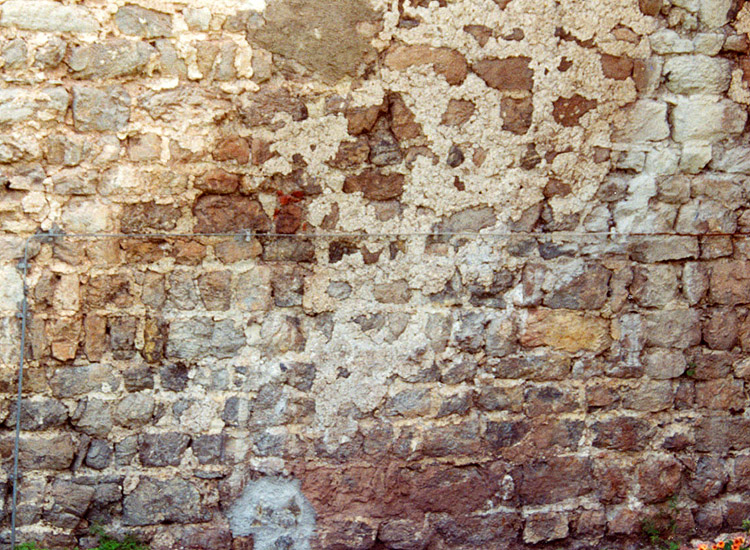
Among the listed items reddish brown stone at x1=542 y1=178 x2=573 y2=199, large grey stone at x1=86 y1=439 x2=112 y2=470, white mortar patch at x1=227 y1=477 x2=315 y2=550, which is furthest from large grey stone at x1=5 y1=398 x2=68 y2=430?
reddish brown stone at x1=542 y1=178 x2=573 y2=199

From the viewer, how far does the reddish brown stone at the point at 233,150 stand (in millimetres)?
2664

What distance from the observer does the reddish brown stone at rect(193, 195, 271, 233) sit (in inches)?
106

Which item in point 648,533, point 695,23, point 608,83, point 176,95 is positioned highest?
point 695,23

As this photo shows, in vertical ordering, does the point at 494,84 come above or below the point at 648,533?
above

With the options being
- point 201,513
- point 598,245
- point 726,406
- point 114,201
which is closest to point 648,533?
point 726,406

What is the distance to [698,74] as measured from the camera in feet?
9.59

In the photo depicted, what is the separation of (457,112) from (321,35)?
600 millimetres

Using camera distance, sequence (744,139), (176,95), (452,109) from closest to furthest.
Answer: (176,95) → (452,109) → (744,139)

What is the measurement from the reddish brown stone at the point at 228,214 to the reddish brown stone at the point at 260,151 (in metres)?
0.15

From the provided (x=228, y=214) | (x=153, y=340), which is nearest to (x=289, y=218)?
(x=228, y=214)

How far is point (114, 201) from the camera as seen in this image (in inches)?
104

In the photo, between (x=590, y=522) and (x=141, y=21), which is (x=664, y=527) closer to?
(x=590, y=522)

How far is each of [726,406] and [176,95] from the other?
2.58 metres

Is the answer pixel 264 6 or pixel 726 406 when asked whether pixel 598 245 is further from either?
pixel 264 6
